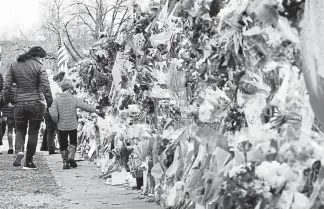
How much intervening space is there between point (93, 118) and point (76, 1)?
914 inches

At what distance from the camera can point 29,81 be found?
10.2 m

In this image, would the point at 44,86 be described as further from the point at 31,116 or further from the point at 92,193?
the point at 92,193

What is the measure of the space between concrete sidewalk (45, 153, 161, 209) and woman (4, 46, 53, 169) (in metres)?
0.64

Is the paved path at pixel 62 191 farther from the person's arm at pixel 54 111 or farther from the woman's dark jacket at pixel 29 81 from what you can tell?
the woman's dark jacket at pixel 29 81

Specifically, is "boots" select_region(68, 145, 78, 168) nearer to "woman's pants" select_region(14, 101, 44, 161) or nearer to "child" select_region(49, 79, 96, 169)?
"child" select_region(49, 79, 96, 169)

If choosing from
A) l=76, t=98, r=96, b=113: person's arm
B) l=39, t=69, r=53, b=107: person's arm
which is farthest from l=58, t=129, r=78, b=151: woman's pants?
l=39, t=69, r=53, b=107: person's arm

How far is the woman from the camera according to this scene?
10133 millimetres

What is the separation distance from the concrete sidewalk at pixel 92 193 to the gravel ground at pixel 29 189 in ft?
0.39

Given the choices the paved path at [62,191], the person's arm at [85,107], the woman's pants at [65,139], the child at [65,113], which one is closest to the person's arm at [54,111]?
the child at [65,113]

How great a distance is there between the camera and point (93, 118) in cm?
1235

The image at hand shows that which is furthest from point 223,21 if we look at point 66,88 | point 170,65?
point 66,88

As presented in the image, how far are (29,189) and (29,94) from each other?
2.54m

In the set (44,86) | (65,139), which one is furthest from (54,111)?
(44,86)

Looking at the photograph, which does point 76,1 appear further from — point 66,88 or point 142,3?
point 142,3
